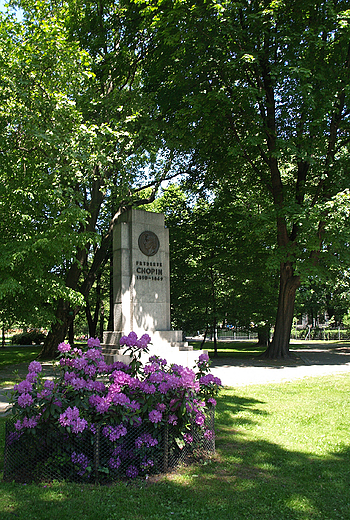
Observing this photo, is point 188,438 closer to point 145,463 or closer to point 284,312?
point 145,463

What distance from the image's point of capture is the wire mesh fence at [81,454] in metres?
4.59

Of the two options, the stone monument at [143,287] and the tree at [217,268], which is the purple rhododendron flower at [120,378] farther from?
the tree at [217,268]

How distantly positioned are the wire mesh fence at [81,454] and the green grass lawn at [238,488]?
145 millimetres

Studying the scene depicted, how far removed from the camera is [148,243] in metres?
13.1

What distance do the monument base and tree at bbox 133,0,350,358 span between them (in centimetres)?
525

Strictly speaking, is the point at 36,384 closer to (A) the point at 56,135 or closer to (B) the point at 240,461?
(B) the point at 240,461

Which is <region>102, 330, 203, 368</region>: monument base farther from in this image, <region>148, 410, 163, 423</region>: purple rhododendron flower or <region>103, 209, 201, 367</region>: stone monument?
<region>148, 410, 163, 423</region>: purple rhododendron flower

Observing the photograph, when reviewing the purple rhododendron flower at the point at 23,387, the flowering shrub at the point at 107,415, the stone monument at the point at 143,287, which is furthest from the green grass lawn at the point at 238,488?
the stone monument at the point at 143,287

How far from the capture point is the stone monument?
12.4 metres

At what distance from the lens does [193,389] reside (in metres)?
5.14

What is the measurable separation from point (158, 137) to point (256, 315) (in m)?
9.30

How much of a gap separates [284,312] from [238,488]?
13735 mm

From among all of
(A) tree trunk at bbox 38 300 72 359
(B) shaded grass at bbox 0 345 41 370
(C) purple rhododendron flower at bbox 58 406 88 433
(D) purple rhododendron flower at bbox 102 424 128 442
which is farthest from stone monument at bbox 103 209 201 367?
(C) purple rhododendron flower at bbox 58 406 88 433

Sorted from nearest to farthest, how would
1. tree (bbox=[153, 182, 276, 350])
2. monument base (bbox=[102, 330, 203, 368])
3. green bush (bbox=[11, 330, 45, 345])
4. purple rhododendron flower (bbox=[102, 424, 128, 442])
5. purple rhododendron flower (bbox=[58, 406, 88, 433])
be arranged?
purple rhododendron flower (bbox=[58, 406, 88, 433]) < purple rhododendron flower (bbox=[102, 424, 128, 442]) < monument base (bbox=[102, 330, 203, 368]) < tree (bbox=[153, 182, 276, 350]) < green bush (bbox=[11, 330, 45, 345])
